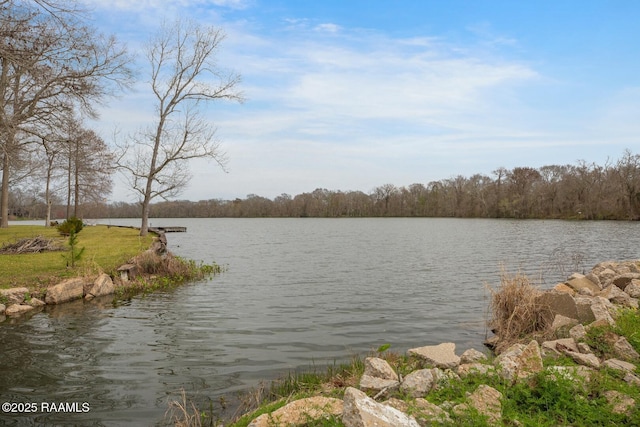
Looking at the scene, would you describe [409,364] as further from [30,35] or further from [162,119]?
[162,119]

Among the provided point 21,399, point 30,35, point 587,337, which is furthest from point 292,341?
point 30,35

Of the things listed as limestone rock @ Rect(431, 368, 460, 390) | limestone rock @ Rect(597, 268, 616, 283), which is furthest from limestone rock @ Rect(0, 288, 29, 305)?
limestone rock @ Rect(597, 268, 616, 283)

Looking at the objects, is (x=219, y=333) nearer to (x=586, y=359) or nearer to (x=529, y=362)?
(x=529, y=362)

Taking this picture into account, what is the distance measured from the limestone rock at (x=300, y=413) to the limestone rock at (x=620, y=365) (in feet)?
12.2

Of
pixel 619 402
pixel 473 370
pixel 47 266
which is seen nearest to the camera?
pixel 619 402

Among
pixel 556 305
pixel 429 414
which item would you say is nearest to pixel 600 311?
pixel 556 305

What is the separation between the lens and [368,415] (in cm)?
373

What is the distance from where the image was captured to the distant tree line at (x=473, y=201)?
73188 mm

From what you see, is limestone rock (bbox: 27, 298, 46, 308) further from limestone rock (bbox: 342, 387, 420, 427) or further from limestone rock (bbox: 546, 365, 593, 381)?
limestone rock (bbox: 546, 365, 593, 381)

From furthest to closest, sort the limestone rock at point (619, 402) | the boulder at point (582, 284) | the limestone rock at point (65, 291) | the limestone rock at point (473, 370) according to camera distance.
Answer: the limestone rock at point (65, 291) < the boulder at point (582, 284) < the limestone rock at point (473, 370) < the limestone rock at point (619, 402)

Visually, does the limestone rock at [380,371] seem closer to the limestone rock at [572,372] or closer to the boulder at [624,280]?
the limestone rock at [572,372]

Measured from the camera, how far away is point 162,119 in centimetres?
2800

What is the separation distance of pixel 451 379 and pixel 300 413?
2.12 m

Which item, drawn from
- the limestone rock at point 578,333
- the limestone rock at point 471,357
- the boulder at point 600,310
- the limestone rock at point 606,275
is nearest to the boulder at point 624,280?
the limestone rock at point 606,275
